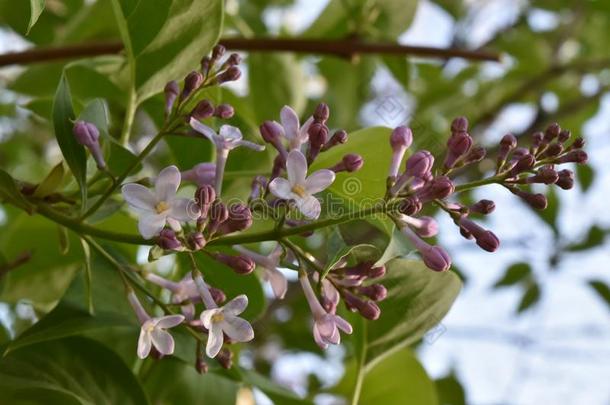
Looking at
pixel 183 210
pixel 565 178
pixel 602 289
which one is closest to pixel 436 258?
pixel 565 178

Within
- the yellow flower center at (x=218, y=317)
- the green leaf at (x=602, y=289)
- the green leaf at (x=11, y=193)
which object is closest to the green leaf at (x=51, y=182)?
the green leaf at (x=11, y=193)

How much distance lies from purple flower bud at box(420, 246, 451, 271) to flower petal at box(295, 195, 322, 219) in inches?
5.7

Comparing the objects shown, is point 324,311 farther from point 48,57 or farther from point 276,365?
point 276,365

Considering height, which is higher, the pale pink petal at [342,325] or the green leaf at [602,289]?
the pale pink petal at [342,325]

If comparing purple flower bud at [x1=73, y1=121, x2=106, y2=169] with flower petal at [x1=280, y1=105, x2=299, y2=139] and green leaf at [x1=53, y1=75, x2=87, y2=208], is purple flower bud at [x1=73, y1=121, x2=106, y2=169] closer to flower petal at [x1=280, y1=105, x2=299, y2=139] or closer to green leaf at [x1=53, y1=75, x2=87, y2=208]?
green leaf at [x1=53, y1=75, x2=87, y2=208]

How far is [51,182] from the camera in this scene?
858mm

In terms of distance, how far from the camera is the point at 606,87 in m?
2.40

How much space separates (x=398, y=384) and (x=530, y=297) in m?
1.50

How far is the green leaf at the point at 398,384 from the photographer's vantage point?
130cm

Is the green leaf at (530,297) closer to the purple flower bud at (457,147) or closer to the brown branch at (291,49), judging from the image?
the brown branch at (291,49)

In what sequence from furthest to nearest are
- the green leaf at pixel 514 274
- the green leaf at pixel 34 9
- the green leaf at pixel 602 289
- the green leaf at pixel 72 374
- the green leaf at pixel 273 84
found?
the green leaf at pixel 514 274, the green leaf at pixel 602 289, the green leaf at pixel 273 84, the green leaf at pixel 72 374, the green leaf at pixel 34 9

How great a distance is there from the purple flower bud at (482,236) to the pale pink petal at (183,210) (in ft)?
0.86

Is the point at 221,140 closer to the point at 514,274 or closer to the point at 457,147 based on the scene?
the point at 457,147

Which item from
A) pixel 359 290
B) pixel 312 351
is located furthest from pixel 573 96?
pixel 359 290
